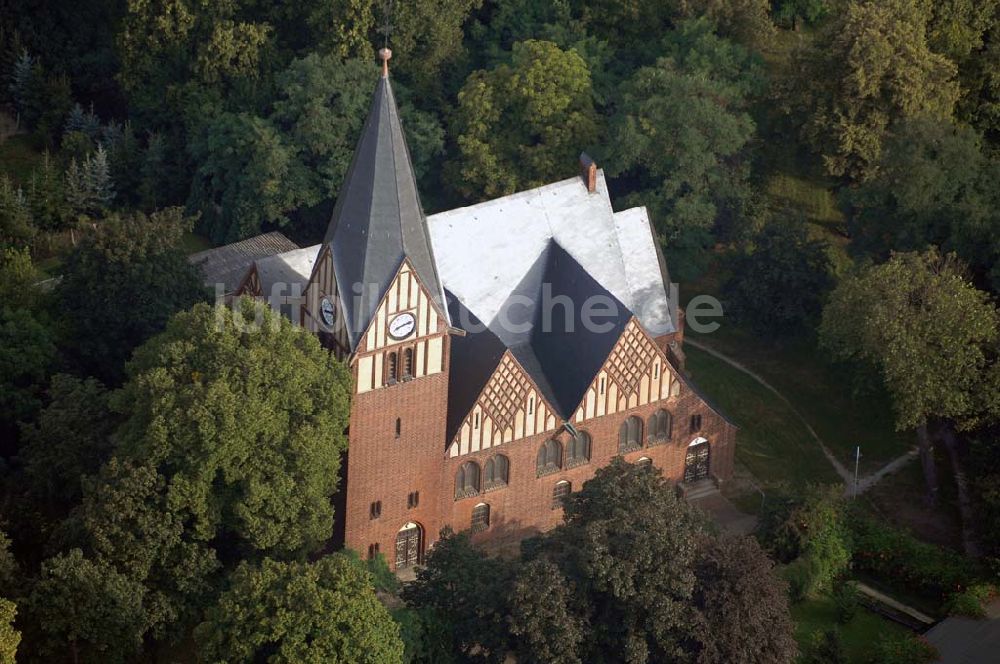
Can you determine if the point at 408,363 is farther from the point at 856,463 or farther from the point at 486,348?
the point at 856,463

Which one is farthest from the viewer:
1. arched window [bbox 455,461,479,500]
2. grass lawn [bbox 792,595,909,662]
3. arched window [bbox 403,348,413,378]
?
arched window [bbox 455,461,479,500]

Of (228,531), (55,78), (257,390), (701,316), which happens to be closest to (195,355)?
(257,390)

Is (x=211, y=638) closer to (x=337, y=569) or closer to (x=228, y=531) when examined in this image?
(x=337, y=569)

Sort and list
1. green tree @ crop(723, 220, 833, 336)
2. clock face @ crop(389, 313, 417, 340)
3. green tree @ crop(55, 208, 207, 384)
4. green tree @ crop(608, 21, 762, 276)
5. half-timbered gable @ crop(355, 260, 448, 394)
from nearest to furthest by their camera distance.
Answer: half-timbered gable @ crop(355, 260, 448, 394), clock face @ crop(389, 313, 417, 340), green tree @ crop(55, 208, 207, 384), green tree @ crop(723, 220, 833, 336), green tree @ crop(608, 21, 762, 276)

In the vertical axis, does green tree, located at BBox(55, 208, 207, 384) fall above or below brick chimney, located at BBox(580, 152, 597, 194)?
below

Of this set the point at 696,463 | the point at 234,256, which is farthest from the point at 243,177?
the point at 696,463

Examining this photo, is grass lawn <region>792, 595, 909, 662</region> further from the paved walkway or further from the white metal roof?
the white metal roof

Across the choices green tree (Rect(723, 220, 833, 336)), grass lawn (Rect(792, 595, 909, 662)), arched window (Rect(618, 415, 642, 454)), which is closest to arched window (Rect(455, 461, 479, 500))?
arched window (Rect(618, 415, 642, 454))
